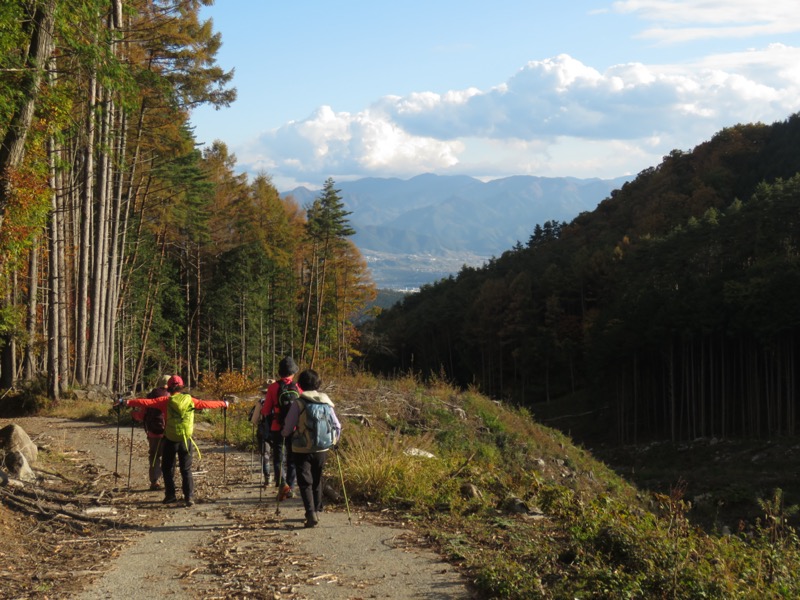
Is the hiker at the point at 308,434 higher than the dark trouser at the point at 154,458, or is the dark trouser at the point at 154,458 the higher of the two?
the hiker at the point at 308,434

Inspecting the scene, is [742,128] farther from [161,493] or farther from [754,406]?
[161,493]

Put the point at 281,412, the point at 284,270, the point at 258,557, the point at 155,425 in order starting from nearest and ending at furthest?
the point at 258,557
the point at 281,412
the point at 155,425
the point at 284,270

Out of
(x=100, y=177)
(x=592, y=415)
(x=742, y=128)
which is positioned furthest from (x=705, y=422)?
(x=742, y=128)

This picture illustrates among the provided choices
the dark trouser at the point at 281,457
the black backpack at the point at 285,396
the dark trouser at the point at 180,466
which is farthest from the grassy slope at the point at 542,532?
the dark trouser at the point at 180,466

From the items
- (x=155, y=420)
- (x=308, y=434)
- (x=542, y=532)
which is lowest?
(x=542, y=532)

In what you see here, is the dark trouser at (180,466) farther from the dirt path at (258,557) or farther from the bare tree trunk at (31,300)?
the bare tree trunk at (31,300)

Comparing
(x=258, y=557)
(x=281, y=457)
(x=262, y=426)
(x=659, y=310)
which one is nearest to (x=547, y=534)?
(x=258, y=557)

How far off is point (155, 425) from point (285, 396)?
7.81 feet

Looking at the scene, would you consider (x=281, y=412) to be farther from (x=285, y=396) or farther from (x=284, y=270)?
(x=284, y=270)

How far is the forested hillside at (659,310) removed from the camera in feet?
139

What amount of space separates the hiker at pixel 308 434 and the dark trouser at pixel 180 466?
2037 millimetres

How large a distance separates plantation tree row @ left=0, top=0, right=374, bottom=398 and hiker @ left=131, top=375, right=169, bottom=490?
3.06 meters

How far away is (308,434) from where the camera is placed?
8328mm

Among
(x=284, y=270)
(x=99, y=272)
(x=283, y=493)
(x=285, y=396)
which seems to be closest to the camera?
(x=285, y=396)
